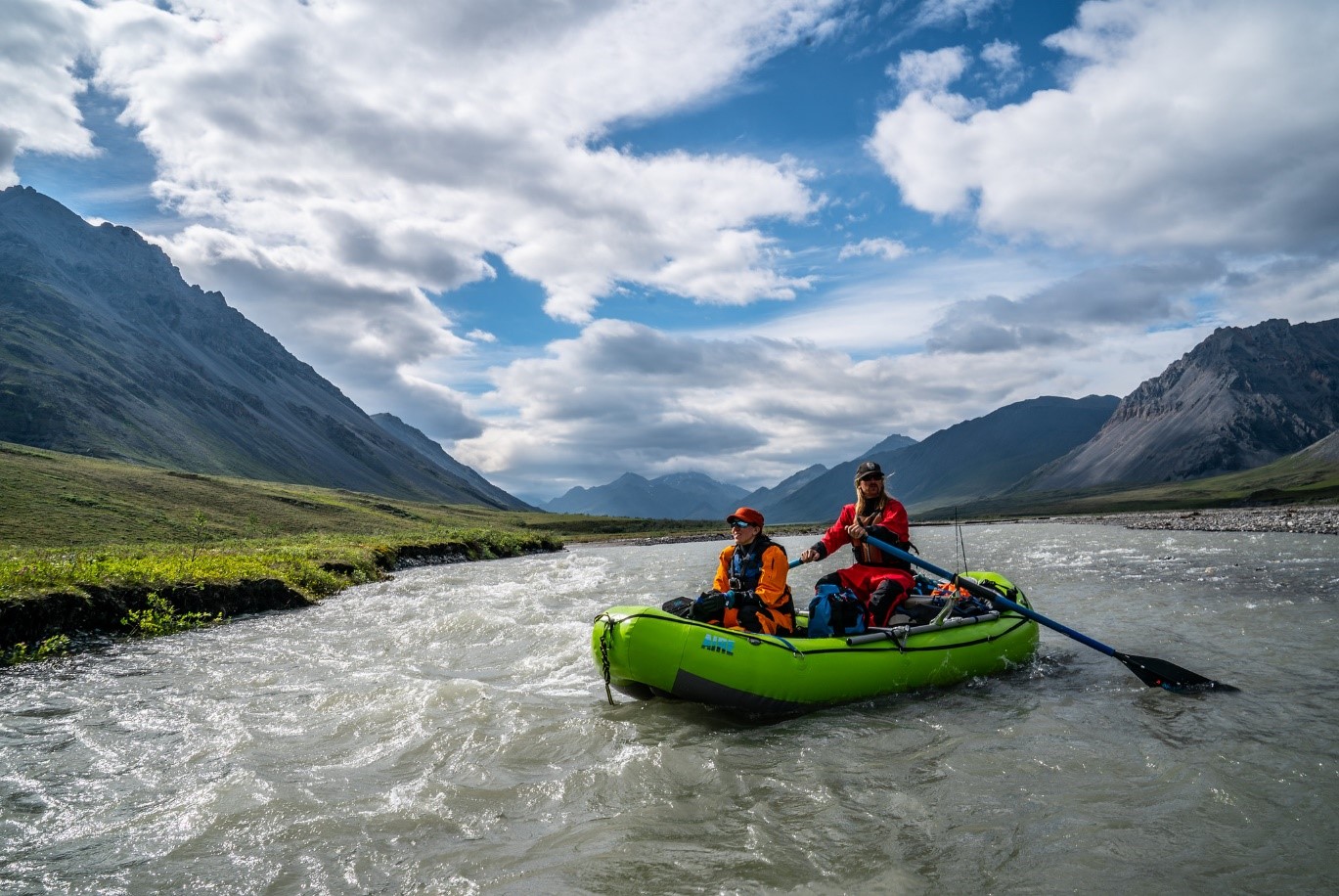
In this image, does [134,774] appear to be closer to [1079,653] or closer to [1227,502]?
[1079,653]

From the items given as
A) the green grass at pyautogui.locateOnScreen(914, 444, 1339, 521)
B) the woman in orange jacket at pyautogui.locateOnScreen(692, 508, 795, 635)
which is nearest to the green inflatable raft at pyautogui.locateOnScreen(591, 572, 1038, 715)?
the woman in orange jacket at pyautogui.locateOnScreen(692, 508, 795, 635)

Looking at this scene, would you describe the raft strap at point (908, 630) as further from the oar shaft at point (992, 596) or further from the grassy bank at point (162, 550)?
the grassy bank at point (162, 550)

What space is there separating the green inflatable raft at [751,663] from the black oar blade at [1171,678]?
3213 millimetres

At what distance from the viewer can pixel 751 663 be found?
33.2 feet

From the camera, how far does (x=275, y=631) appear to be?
18078mm

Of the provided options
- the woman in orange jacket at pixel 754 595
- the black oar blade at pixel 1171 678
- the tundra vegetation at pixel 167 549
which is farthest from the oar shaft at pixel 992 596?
the tundra vegetation at pixel 167 549

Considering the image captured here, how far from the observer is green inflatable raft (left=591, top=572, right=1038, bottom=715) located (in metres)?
10.1

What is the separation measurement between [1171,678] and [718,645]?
7.64 meters

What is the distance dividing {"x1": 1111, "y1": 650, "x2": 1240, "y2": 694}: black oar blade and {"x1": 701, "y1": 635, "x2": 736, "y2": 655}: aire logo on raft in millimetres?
7051

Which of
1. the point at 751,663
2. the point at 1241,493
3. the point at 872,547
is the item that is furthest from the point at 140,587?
the point at 1241,493

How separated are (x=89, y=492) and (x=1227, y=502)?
169 m

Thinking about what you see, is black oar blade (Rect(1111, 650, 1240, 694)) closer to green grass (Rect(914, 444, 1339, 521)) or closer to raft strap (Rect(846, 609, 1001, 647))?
raft strap (Rect(846, 609, 1001, 647))

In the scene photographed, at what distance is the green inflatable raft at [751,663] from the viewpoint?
397 inches

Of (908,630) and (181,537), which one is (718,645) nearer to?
(908,630)
